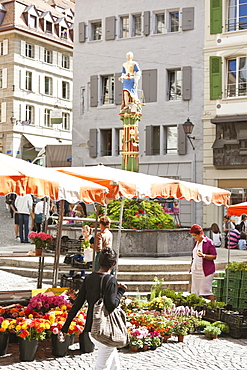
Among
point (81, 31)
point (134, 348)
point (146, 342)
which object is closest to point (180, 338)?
point (146, 342)

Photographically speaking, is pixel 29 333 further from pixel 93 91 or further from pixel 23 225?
pixel 93 91

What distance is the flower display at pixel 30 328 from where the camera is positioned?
820 centimetres

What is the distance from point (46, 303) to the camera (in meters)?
8.99

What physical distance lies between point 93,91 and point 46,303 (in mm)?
27212

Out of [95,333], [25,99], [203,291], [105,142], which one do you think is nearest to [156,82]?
[105,142]

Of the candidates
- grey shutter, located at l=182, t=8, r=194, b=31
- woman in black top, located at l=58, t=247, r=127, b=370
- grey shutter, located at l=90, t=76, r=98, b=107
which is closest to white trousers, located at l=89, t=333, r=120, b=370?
woman in black top, located at l=58, t=247, r=127, b=370

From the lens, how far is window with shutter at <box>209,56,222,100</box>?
31.2 meters

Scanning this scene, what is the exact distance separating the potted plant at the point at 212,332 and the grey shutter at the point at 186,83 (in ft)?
77.4

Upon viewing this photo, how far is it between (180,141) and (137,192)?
21389 millimetres

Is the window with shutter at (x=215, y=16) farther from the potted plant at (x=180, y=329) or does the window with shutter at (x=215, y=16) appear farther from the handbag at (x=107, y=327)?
the handbag at (x=107, y=327)

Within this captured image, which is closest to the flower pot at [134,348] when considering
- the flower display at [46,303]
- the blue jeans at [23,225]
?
the flower display at [46,303]

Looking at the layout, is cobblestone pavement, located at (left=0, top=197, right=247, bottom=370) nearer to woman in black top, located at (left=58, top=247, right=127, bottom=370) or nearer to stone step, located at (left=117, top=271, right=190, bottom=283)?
woman in black top, located at (left=58, top=247, right=127, bottom=370)

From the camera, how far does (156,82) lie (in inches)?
1328

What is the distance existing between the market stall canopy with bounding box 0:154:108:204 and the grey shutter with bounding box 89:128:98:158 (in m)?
25.9
